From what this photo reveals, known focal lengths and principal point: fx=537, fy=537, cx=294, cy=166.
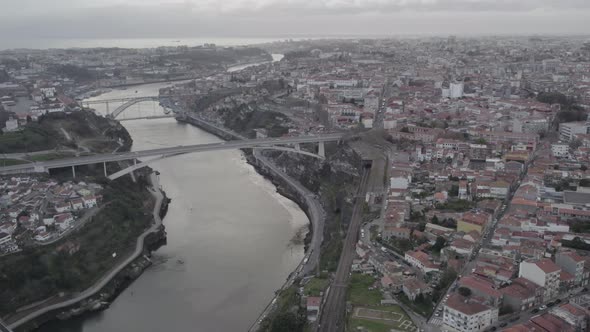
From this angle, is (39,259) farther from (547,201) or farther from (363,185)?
(547,201)

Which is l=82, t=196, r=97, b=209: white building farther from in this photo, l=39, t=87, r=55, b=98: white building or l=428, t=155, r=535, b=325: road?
l=39, t=87, r=55, b=98: white building

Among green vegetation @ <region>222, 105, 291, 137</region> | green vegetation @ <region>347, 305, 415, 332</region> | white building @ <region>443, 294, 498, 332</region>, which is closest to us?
white building @ <region>443, 294, 498, 332</region>

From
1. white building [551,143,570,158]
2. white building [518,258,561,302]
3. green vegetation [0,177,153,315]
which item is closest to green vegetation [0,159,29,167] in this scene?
green vegetation [0,177,153,315]

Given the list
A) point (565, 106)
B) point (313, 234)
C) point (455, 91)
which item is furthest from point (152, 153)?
point (565, 106)

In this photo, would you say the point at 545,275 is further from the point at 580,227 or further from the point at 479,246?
the point at 580,227

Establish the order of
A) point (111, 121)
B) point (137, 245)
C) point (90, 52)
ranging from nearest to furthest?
point (137, 245), point (111, 121), point (90, 52)

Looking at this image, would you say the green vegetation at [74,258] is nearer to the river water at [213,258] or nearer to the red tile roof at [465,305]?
the river water at [213,258]

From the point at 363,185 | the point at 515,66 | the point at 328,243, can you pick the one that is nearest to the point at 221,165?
the point at 363,185

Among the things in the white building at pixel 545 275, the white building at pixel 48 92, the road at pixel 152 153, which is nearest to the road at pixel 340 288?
the white building at pixel 545 275
